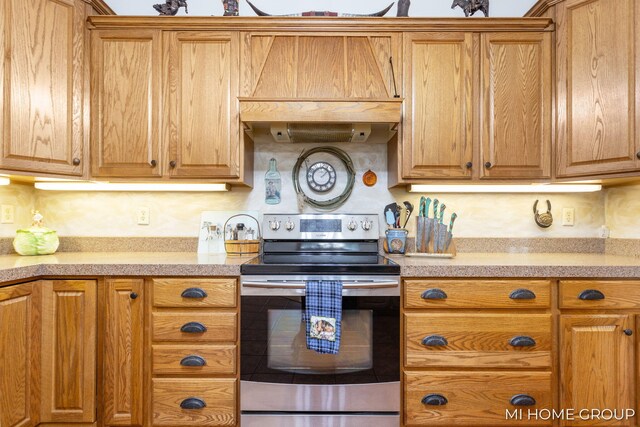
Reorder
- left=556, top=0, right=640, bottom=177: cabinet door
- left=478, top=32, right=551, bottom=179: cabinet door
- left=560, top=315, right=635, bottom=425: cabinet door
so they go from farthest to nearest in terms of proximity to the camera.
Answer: left=478, top=32, right=551, bottom=179: cabinet door, left=556, top=0, right=640, bottom=177: cabinet door, left=560, top=315, right=635, bottom=425: cabinet door

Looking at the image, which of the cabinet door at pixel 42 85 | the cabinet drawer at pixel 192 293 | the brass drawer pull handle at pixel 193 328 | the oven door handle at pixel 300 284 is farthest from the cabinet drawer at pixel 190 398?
the cabinet door at pixel 42 85

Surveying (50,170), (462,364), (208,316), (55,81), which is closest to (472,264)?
(462,364)

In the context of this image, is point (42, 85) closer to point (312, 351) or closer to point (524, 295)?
point (312, 351)

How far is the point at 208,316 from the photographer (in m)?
1.70

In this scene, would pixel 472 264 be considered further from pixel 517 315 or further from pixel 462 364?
pixel 462 364

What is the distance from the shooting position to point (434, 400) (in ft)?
5.51

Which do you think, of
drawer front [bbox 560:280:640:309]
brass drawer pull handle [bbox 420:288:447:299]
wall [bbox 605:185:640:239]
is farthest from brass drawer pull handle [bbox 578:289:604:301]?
wall [bbox 605:185:640:239]

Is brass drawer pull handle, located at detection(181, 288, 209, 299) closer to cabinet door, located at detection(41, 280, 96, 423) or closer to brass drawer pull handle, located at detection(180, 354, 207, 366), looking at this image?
brass drawer pull handle, located at detection(180, 354, 207, 366)

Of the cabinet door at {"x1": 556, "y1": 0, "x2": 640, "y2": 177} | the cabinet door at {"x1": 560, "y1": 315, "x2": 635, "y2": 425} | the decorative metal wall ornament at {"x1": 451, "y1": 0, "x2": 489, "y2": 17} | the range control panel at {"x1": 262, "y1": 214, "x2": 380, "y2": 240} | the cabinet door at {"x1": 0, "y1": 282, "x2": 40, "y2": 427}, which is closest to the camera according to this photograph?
the cabinet door at {"x1": 0, "y1": 282, "x2": 40, "y2": 427}

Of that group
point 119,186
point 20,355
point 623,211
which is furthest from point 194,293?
point 623,211

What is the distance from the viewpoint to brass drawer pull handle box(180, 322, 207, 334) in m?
1.69

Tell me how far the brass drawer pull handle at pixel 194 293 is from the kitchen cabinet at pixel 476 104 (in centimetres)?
123

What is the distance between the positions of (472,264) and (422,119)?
82 cm

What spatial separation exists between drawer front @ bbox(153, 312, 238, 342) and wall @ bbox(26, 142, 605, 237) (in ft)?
2.45
